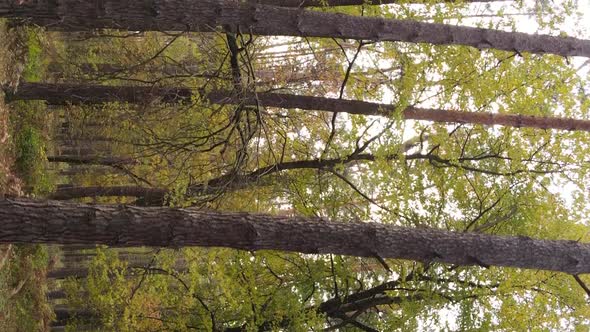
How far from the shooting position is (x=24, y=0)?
7.73 meters

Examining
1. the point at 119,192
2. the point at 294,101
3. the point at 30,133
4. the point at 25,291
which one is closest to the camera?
the point at 294,101

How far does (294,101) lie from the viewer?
33.5ft

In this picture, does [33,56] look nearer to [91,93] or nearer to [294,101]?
[91,93]

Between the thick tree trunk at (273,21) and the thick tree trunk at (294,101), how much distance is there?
1385mm

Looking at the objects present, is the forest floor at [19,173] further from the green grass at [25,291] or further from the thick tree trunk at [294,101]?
the thick tree trunk at [294,101]

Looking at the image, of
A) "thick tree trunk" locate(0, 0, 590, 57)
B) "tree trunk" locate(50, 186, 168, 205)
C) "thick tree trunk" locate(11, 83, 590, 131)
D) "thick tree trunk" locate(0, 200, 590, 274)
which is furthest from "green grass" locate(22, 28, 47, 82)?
"thick tree trunk" locate(0, 200, 590, 274)

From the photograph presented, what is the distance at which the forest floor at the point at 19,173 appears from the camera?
10.8m

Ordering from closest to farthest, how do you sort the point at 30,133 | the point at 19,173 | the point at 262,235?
the point at 262,235
the point at 19,173
the point at 30,133

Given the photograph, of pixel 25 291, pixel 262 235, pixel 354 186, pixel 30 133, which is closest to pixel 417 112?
pixel 354 186

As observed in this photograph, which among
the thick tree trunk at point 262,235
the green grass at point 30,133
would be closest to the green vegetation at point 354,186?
the green grass at point 30,133

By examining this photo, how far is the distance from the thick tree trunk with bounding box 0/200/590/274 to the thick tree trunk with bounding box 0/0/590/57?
2.55 metres

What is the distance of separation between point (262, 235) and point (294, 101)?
4074 mm

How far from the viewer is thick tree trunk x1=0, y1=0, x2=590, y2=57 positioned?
7328 mm

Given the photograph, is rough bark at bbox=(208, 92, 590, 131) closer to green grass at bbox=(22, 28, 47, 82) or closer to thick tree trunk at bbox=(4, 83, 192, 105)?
thick tree trunk at bbox=(4, 83, 192, 105)
